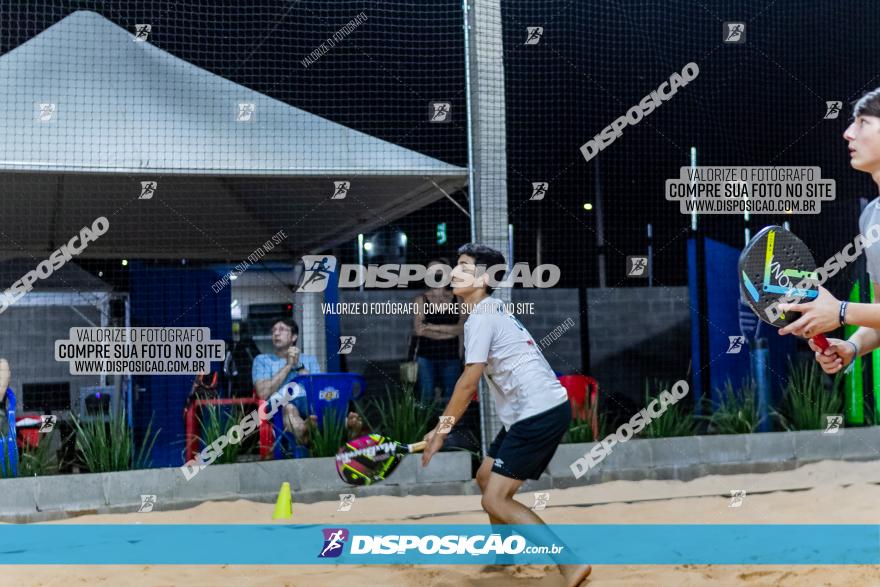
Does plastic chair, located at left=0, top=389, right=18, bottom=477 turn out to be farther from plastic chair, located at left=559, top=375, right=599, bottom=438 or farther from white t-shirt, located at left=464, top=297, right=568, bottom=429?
plastic chair, located at left=559, top=375, right=599, bottom=438

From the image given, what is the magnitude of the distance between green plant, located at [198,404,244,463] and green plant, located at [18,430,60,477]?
112 centimetres

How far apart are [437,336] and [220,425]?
195 centimetres

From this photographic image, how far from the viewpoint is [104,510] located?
6859 millimetres

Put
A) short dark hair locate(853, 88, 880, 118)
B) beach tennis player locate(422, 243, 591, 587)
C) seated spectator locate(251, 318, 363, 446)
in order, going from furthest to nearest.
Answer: seated spectator locate(251, 318, 363, 446) < beach tennis player locate(422, 243, 591, 587) < short dark hair locate(853, 88, 880, 118)

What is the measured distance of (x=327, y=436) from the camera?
7.63 metres

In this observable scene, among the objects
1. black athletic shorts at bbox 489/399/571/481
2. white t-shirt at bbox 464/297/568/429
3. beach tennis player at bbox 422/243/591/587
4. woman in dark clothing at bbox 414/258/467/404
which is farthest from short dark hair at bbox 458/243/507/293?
woman in dark clothing at bbox 414/258/467/404

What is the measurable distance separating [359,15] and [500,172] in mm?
2308

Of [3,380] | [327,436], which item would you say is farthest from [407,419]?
[3,380]

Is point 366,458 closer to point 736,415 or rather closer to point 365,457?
point 365,457

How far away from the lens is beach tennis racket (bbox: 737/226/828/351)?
3.35 meters

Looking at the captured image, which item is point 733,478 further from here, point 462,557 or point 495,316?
point 495,316

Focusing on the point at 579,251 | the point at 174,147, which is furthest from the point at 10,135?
the point at 579,251

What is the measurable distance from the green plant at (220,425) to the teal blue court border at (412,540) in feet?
3.57

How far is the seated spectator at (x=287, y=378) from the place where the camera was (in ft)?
25.4
